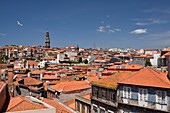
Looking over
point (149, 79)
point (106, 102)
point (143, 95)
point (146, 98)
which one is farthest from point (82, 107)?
point (149, 79)

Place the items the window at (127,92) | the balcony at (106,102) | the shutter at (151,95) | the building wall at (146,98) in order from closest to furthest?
the building wall at (146,98) → the shutter at (151,95) → the window at (127,92) → the balcony at (106,102)

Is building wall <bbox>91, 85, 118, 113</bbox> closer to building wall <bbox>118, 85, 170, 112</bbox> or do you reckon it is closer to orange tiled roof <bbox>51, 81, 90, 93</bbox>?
building wall <bbox>118, 85, 170, 112</bbox>

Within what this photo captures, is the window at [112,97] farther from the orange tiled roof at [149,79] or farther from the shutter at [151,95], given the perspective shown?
the shutter at [151,95]

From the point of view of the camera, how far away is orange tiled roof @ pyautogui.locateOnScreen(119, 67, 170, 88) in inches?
901

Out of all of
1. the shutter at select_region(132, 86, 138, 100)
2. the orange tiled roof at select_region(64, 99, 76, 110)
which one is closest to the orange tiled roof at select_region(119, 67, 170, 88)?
the shutter at select_region(132, 86, 138, 100)

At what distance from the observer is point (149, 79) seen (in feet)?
79.7

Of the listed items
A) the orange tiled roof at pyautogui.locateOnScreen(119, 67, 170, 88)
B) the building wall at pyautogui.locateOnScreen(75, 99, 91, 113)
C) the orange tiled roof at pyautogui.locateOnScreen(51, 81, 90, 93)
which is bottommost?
the building wall at pyautogui.locateOnScreen(75, 99, 91, 113)

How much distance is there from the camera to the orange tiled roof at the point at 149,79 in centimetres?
2288

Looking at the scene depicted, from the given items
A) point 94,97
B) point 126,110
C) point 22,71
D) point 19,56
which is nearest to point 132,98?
point 126,110

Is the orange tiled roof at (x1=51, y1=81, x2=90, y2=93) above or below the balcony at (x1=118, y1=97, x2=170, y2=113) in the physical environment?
below

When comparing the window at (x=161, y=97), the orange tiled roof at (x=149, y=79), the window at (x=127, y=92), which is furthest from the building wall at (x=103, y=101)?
the window at (x=161, y=97)

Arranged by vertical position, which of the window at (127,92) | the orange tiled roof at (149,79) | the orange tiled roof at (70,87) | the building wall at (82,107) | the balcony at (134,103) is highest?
the orange tiled roof at (149,79)

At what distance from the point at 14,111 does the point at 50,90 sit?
95.2ft

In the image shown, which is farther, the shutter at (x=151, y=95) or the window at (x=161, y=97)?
the shutter at (x=151, y=95)
